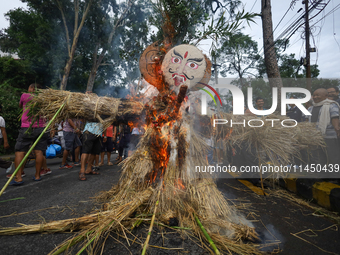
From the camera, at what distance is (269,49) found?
6.24m

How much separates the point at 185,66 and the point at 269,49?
485 cm

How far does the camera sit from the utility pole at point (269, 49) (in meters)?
6.13

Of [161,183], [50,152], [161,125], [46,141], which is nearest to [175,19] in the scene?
[161,125]

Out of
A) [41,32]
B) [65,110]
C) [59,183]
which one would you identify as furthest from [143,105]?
[41,32]

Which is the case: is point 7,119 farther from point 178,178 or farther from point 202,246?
point 202,246

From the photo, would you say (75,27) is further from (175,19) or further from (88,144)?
(175,19)

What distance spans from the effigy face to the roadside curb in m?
2.44

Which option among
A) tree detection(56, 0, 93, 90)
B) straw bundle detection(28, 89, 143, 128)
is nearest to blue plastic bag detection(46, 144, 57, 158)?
straw bundle detection(28, 89, 143, 128)

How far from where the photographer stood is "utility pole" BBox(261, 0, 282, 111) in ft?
20.1

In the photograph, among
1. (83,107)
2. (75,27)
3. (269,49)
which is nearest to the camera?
(83,107)

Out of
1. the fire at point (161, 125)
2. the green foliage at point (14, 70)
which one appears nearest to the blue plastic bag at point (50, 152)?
the fire at point (161, 125)

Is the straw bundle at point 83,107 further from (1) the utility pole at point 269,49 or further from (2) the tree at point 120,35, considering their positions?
(2) the tree at point 120,35

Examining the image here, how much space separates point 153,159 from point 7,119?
29.8 ft

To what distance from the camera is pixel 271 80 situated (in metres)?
6.16
